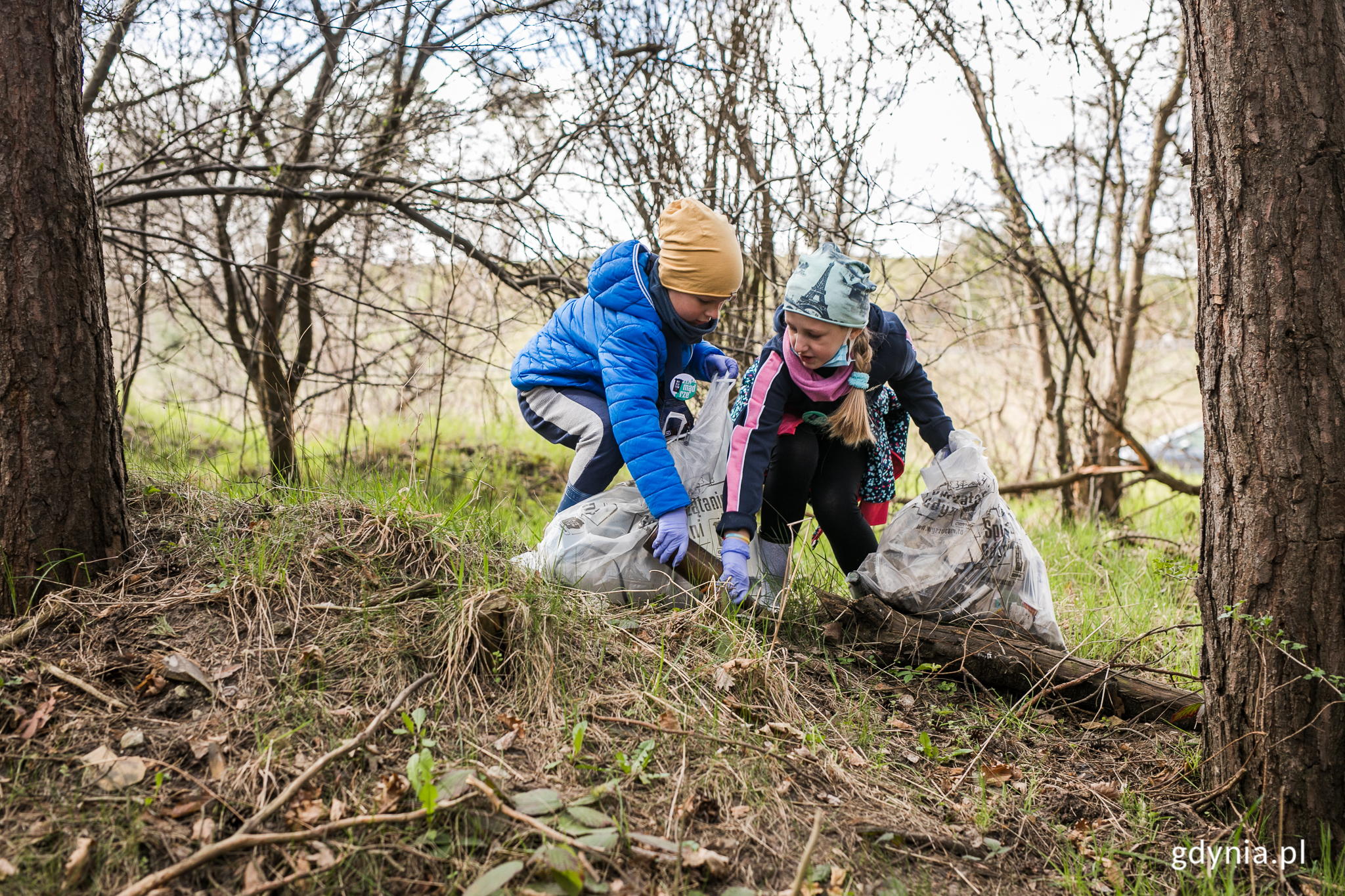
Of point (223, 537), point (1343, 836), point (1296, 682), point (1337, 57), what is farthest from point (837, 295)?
point (223, 537)

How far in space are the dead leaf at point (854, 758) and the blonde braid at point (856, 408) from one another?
3.81 ft

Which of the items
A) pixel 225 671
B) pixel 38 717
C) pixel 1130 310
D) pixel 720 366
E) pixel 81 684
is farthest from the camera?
pixel 1130 310

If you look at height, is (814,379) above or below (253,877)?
above

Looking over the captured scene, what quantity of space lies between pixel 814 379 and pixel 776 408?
0.58ft

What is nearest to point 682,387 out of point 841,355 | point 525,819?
point 841,355

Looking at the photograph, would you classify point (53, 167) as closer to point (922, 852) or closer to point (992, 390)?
point (922, 852)

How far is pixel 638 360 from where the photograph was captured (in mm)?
2922

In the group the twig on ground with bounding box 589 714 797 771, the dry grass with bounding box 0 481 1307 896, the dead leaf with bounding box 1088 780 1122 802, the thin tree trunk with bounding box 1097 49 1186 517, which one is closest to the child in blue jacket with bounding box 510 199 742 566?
the dry grass with bounding box 0 481 1307 896

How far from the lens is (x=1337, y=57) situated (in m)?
1.86

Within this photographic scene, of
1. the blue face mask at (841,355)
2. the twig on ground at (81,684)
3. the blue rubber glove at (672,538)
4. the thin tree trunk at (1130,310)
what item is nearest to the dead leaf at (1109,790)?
the blue rubber glove at (672,538)

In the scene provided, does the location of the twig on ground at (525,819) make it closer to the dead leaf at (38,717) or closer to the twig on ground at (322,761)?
the twig on ground at (322,761)

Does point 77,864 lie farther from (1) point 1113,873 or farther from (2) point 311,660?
(1) point 1113,873

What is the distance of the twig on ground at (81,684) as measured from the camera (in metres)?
1.88

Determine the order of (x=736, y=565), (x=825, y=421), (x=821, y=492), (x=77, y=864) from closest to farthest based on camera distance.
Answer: (x=77, y=864), (x=736, y=565), (x=825, y=421), (x=821, y=492)
